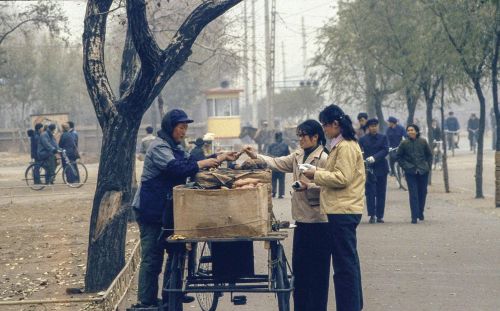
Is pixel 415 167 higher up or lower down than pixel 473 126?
lower down

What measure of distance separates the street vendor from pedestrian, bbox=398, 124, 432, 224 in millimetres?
9634

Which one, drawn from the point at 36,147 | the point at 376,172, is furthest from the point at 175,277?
the point at 36,147

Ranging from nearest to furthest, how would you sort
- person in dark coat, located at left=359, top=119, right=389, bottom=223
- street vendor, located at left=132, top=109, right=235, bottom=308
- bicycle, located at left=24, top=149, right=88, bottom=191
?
1. street vendor, located at left=132, top=109, right=235, bottom=308
2. person in dark coat, located at left=359, top=119, right=389, bottom=223
3. bicycle, located at left=24, top=149, right=88, bottom=191

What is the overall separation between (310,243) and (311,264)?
185mm

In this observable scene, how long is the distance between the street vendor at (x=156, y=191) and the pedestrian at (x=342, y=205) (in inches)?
34.7

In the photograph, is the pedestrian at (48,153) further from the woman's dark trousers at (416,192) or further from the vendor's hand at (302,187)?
the vendor's hand at (302,187)

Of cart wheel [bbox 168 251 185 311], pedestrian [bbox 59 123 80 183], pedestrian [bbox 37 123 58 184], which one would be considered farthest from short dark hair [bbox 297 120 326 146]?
pedestrian [bbox 59 123 80 183]

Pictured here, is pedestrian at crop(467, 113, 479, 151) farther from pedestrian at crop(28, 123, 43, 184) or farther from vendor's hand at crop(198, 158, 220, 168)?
vendor's hand at crop(198, 158, 220, 168)

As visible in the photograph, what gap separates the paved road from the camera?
32.4 feet

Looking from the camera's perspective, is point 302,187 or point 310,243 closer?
point 302,187

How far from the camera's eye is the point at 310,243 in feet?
28.2

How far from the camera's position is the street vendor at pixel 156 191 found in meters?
8.23

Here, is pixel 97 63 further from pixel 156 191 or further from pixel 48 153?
pixel 48 153

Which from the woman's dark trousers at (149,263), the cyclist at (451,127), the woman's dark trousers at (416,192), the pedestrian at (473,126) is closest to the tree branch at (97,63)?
the woman's dark trousers at (149,263)
